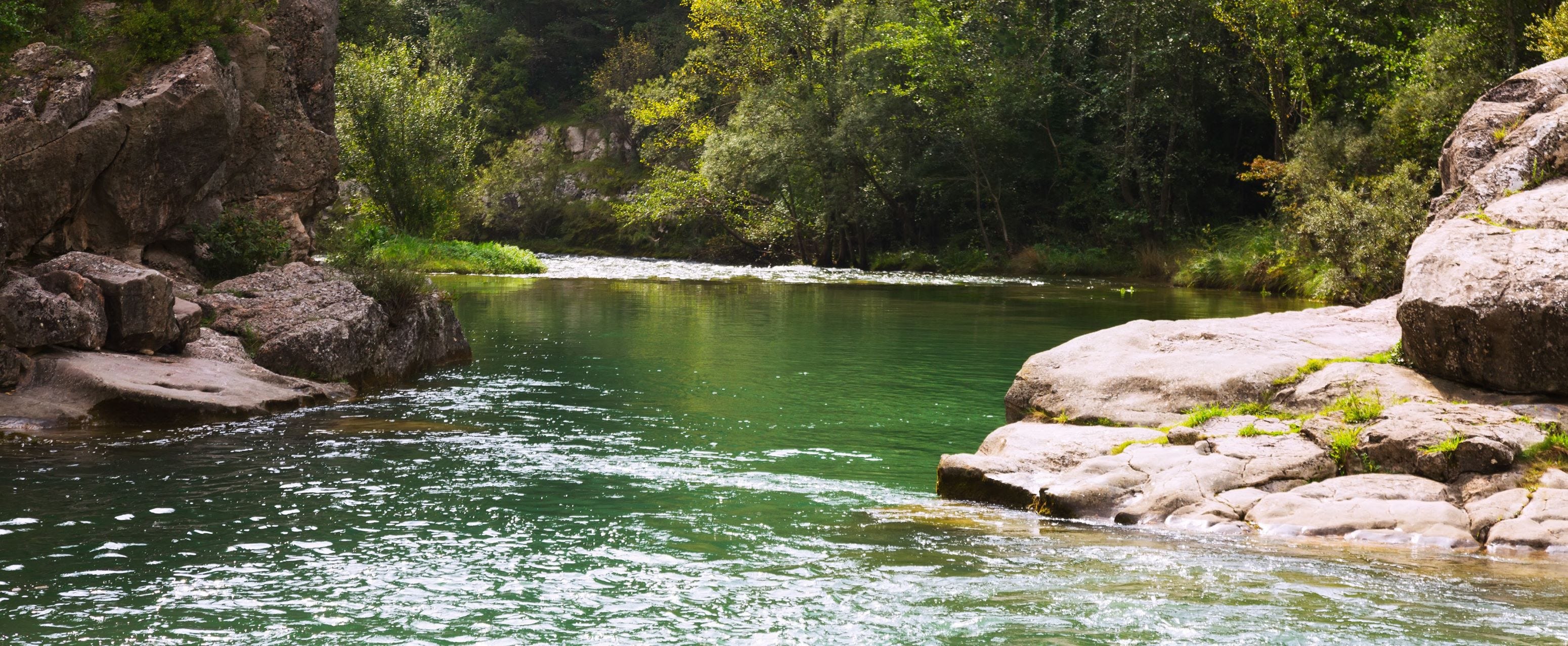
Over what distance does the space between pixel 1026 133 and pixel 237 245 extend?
39.4 m

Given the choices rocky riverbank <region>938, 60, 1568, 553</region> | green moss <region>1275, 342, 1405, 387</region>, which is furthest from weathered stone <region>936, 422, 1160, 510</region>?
green moss <region>1275, 342, 1405, 387</region>

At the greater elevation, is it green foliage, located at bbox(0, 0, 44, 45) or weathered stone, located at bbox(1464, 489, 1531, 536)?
green foliage, located at bbox(0, 0, 44, 45)

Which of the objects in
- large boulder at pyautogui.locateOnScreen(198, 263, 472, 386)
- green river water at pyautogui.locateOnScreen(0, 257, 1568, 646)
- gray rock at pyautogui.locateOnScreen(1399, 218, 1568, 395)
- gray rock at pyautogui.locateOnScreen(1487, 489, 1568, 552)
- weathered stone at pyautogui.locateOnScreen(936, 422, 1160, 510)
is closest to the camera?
green river water at pyautogui.locateOnScreen(0, 257, 1568, 646)

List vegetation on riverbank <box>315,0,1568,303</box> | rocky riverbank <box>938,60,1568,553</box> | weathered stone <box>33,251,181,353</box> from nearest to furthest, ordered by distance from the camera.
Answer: rocky riverbank <box>938,60,1568,553</box>
weathered stone <box>33,251,181,353</box>
vegetation on riverbank <box>315,0,1568,303</box>

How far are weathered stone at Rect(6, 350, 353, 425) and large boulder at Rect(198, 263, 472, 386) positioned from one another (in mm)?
1757

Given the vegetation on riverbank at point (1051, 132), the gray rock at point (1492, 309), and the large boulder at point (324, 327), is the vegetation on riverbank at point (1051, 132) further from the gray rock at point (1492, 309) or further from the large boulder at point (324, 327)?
the large boulder at point (324, 327)

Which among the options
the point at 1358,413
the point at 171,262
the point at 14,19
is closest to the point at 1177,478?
the point at 1358,413

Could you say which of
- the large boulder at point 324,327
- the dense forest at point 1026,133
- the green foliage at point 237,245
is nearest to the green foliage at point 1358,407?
the large boulder at point 324,327

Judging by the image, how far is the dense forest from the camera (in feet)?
109

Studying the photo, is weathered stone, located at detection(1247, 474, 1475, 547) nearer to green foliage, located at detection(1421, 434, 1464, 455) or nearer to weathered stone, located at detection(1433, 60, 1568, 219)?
green foliage, located at detection(1421, 434, 1464, 455)

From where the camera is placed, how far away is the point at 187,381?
14938mm

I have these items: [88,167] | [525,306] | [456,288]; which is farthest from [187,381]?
[456,288]

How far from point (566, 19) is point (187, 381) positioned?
81779 millimetres

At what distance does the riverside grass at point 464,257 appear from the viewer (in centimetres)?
4856
